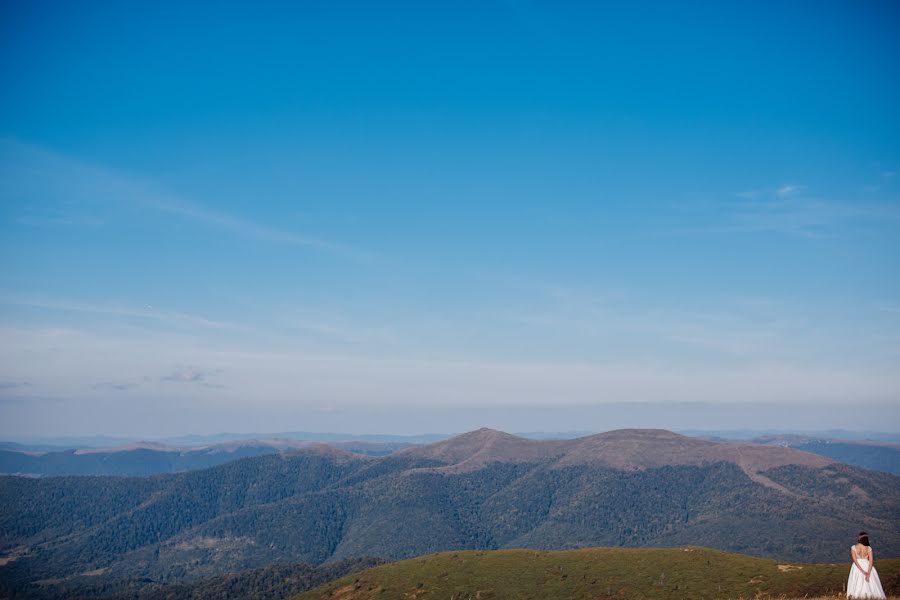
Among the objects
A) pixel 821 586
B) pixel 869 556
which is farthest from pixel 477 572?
pixel 869 556

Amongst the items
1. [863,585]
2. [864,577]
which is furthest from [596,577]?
[864,577]

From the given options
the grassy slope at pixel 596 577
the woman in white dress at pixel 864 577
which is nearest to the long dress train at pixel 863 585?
the woman in white dress at pixel 864 577

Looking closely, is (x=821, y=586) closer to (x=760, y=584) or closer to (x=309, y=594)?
(x=760, y=584)

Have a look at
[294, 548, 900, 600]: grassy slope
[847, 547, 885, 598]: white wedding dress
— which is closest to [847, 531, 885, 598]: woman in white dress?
[847, 547, 885, 598]: white wedding dress

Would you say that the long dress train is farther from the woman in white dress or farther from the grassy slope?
the grassy slope

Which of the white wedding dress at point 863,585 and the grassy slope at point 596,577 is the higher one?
the white wedding dress at point 863,585

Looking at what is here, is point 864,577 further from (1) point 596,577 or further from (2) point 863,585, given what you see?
(1) point 596,577

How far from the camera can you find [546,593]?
493 ft

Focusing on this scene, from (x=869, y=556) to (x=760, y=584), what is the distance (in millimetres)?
88284

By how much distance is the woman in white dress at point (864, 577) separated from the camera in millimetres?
35688

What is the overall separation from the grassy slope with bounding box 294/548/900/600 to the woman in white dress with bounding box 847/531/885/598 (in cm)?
6587

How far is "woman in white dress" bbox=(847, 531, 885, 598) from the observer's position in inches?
1405

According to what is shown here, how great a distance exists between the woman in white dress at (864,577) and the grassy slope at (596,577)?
216 feet

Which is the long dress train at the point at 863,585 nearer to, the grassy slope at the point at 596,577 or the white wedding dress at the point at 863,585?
the white wedding dress at the point at 863,585
